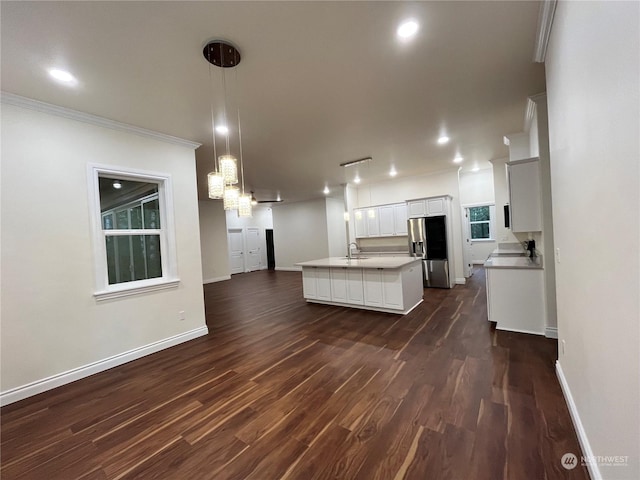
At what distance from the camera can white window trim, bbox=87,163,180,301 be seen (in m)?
2.95

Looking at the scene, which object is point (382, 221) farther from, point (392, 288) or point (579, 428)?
point (579, 428)

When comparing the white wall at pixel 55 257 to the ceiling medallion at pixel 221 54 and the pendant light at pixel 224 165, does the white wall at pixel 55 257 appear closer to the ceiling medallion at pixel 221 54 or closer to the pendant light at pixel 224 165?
the pendant light at pixel 224 165

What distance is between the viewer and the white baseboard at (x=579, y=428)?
134 centimetres

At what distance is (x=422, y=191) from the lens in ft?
23.0

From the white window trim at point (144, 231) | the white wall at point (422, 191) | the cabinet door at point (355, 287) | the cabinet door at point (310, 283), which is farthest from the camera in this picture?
the white wall at point (422, 191)

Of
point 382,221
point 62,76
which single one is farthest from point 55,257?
point 382,221

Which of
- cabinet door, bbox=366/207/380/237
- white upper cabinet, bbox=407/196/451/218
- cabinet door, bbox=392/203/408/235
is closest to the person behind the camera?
white upper cabinet, bbox=407/196/451/218

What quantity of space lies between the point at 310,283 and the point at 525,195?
12.5ft

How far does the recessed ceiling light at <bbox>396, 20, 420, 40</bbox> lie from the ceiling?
0.05m

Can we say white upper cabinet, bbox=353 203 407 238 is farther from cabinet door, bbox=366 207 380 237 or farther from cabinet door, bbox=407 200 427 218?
cabinet door, bbox=407 200 427 218

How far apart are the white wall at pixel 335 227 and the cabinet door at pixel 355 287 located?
16.5 ft

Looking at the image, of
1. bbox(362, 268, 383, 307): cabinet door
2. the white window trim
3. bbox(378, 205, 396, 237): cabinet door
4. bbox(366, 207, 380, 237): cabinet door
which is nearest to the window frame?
bbox(378, 205, 396, 237): cabinet door

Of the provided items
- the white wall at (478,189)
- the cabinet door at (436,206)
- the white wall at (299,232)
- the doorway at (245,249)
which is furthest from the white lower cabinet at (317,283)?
the doorway at (245,249)

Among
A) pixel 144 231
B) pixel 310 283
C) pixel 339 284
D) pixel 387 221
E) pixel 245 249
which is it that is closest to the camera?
pixel 144 231
